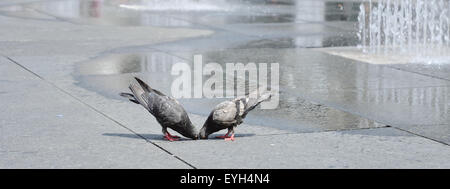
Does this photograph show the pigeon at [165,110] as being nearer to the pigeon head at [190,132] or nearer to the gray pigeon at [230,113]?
the pigeon head at [190,132]

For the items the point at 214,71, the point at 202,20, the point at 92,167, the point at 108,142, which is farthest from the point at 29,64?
the point at 202,20

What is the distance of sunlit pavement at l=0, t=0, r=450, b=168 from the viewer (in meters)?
5.79

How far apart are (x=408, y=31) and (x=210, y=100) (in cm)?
653

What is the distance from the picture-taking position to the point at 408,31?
13516 mm

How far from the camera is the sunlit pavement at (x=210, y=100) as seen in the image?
579 centimetres

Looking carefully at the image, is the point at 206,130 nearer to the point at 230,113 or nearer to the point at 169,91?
the point at 230,113

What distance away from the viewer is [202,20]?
14.9 meters

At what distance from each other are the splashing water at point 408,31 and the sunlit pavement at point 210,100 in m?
0.41

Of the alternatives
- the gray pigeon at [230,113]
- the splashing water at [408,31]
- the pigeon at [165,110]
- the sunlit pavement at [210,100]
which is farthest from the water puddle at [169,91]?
the splashing water at [408,31]

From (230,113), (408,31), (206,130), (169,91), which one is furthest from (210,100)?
(408,31)

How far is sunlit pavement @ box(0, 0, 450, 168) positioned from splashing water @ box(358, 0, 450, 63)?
0.41 m

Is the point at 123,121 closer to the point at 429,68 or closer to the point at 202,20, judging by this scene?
the point at 429,68

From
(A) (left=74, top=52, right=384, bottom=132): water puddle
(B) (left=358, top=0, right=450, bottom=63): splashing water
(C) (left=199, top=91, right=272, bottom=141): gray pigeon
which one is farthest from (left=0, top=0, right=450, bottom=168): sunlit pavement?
(B) (left=358, top=0, right=450, bottom=63): splashing water

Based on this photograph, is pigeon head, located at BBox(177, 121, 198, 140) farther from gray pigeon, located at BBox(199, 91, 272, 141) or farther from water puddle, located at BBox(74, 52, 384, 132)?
water puddle, located at BBox(74, 52, 384, 132)
